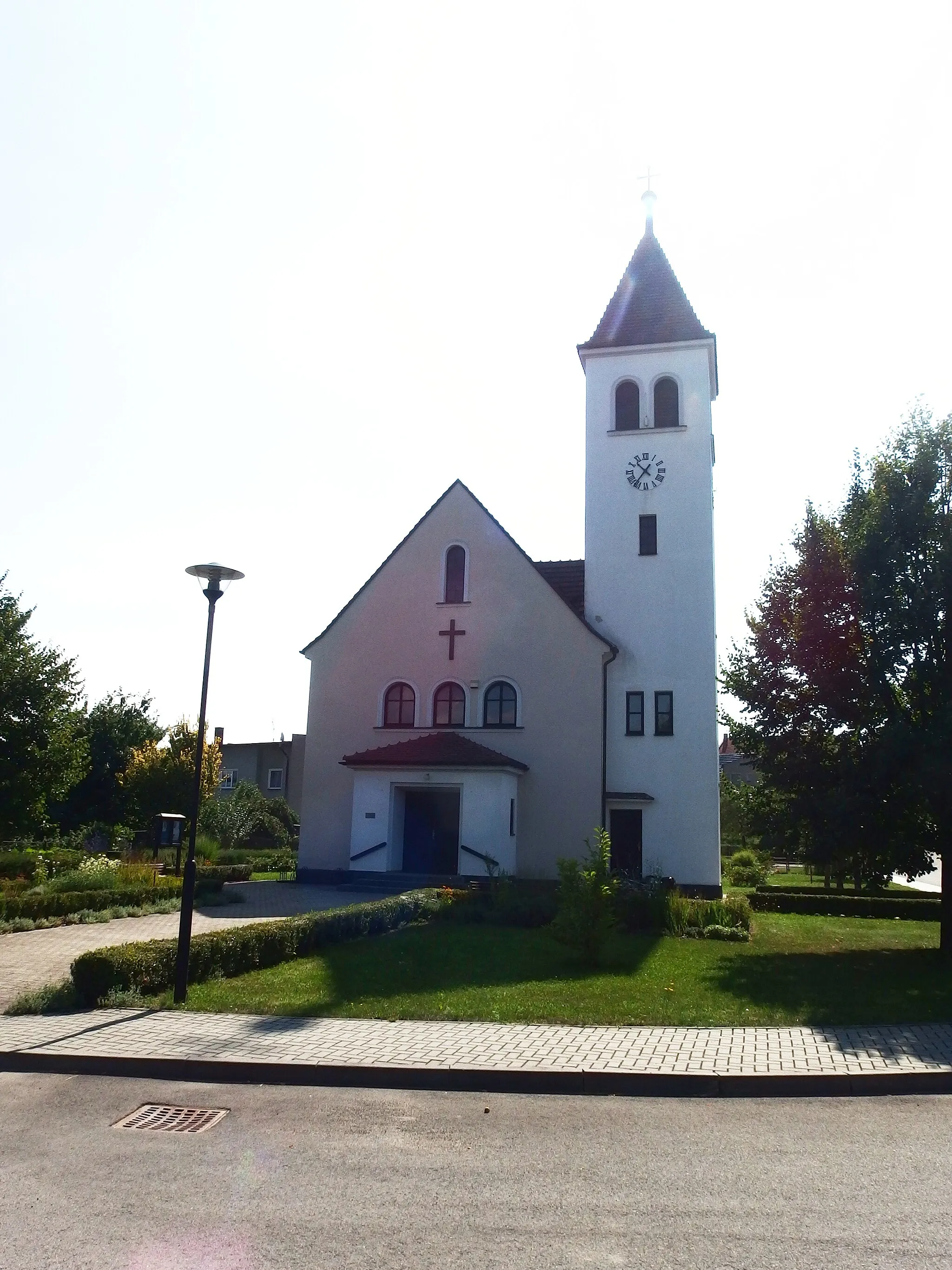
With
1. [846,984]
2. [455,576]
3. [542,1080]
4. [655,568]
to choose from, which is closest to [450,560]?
[455,576]

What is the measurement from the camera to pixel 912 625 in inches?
643

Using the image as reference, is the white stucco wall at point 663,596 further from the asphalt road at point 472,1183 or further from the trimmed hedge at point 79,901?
the asphalt road at point 472,1183

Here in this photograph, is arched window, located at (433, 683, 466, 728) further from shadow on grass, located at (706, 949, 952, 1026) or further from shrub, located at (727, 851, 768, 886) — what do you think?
shadow on grass, located at (706, 949, 952, 1026)

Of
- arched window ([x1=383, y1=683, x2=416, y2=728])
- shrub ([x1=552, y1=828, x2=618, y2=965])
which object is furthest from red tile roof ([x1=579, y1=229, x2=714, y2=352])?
shrub ([x1=552, y1=828, x2=618, y2=965])

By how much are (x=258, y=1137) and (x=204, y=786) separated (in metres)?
39.1

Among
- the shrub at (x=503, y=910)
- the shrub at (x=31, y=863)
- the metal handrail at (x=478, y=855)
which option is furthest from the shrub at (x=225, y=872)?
the shrub at (x=503, y=910)

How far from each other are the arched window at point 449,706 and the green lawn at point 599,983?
1179 cm

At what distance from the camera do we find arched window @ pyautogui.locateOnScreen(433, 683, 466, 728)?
3070cm

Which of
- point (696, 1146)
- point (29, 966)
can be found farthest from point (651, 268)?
point (696, 1146)

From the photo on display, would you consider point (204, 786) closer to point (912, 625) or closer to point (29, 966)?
point (29, 966)

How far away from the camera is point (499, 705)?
3053 centimetres

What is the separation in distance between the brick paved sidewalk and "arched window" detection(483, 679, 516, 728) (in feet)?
64.2

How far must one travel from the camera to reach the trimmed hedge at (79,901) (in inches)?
764

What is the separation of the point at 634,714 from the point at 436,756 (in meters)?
6.37
